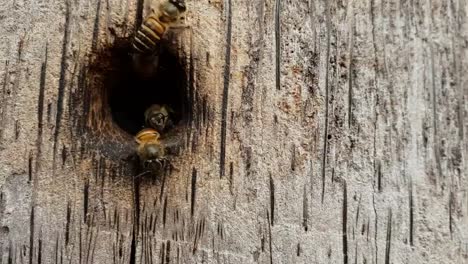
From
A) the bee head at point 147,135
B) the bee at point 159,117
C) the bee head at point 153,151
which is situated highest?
the bee at point 159,117

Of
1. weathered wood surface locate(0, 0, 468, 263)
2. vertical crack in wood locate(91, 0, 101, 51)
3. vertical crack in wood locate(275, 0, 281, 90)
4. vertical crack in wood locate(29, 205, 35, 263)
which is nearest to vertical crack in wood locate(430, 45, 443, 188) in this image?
weathered wood surface locate(0, 0, 468, 263)

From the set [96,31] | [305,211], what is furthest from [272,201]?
[96,31]

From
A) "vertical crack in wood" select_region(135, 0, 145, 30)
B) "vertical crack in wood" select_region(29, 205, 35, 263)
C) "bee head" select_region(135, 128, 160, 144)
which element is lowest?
"vertical crack in wood" select_region(29, 205, 35, 263)

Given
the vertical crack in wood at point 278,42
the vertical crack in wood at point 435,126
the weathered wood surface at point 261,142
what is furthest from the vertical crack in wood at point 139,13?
the vertical crack in wood at point 435,126

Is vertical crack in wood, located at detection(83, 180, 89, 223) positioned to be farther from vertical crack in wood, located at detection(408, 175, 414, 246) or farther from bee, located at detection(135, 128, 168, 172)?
vertical crack in wood, located at detection(408, 175, 414, 246)

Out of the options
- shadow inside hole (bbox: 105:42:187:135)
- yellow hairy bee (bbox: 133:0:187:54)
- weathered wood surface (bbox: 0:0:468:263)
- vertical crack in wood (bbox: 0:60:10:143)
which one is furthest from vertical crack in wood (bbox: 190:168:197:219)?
vertical crack in wood (bbox: 0:60:10:143)

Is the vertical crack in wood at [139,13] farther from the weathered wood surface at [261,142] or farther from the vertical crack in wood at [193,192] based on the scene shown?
the vertical crack in wood at [193,192]

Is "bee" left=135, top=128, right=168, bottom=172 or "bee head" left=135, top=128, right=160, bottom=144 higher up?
"bee head" left=135, top=128, right=160, bottom=144
